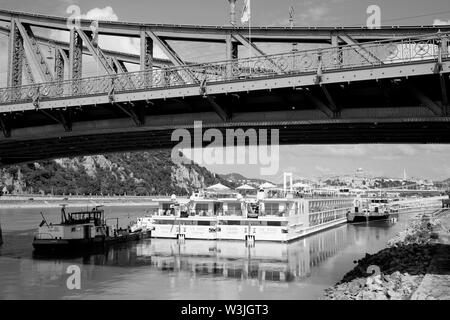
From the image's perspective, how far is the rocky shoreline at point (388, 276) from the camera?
18.9 metres

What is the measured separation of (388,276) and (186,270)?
13729mm

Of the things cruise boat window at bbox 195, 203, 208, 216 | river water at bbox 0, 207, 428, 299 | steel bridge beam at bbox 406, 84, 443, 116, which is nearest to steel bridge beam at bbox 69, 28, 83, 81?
river water at bbox 0, 207, 428, 299

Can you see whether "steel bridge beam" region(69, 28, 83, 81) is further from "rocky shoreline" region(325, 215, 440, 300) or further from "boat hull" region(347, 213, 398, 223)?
"boat hull" region(347, 213, 398, 223)

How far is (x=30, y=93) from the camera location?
28469 millimetres

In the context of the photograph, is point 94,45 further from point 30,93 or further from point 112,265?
point 112,265

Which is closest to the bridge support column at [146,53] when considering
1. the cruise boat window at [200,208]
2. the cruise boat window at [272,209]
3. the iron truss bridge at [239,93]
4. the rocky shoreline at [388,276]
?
the iron truss bridge at [239,93]

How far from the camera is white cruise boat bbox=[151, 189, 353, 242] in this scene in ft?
153

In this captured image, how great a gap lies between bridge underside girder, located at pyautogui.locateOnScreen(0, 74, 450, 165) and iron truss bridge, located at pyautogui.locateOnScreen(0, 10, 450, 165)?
0.05m

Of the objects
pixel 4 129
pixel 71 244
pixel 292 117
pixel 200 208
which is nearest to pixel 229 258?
pixel 71 244

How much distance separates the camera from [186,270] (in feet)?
102

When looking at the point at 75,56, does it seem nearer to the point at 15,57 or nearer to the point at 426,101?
the point at 15,57

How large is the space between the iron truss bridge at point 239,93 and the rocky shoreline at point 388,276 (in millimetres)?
6623

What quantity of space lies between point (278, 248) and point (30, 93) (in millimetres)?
24542
